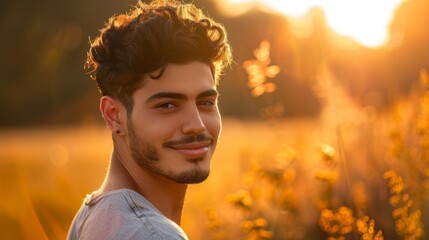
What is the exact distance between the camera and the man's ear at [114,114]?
276 cm

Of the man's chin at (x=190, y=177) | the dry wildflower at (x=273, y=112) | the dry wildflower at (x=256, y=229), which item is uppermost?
the dry wildflower at (x=273, y=112)

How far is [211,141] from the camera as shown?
9.02 feet

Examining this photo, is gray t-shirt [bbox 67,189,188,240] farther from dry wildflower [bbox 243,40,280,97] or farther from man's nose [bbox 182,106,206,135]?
dry wildflower [bbox 243,40,280,97]

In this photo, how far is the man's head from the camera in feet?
8.67

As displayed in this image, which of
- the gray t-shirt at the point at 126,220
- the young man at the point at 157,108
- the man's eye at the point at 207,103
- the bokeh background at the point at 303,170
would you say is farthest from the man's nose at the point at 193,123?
the bokeh background at the point at 303,170

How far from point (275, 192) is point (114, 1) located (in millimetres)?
38078

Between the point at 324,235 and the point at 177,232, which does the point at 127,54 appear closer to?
the point at 177,232

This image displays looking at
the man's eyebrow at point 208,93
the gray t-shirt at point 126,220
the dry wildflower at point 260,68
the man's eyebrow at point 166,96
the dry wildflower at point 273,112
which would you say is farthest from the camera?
the dry wildflower at point 273,112

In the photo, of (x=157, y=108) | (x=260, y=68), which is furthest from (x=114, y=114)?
(x=260, y=68)

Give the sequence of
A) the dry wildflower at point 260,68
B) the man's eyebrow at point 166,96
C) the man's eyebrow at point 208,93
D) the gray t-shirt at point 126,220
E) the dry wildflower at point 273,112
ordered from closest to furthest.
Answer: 1. the gray t-shirt at point 126,220
2. the man's eyebrow at point 166,96
3. the man's eyebrow at point 208,93
4. the dry wildflower at point 260,68
5. the dry wildflower at point 273,112

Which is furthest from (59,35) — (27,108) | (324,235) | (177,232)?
(27,108)

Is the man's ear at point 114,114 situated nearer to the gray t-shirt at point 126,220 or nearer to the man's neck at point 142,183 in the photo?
the man's neck at point 142,183

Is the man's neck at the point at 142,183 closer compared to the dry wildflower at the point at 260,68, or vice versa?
the man's neck at the point at 142,183

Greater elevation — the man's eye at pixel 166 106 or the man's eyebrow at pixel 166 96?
the man's eyebrow at pixel 166 96
